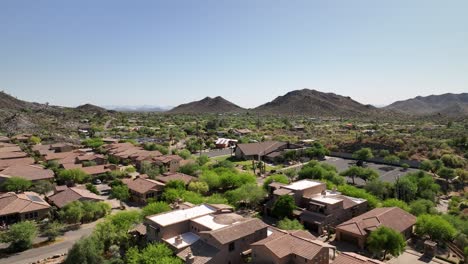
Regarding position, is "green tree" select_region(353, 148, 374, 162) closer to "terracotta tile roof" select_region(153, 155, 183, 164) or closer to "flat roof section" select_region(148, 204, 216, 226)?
"terracotta tile roof" select_region(153, 155, 183, 164)

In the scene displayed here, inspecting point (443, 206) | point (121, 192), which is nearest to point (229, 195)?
point (121, 192)

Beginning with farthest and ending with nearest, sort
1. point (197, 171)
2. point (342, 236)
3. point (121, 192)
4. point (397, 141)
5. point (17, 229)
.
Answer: point (397, 141), point (197, 171), point (121, 192), point (342, 236), point (17, 229)

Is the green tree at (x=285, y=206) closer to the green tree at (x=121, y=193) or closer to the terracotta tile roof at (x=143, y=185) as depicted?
the terracotta tile roof at (x=143, y=185)

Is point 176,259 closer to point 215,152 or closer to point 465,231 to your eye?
point 465,231

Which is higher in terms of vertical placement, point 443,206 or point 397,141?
point 397,141

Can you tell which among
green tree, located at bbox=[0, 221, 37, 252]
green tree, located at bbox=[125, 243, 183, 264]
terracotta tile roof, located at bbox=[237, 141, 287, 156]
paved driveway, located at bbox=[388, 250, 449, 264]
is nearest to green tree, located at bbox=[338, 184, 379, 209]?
paved driveway, located at bbox=[388, 250, 449, 264]

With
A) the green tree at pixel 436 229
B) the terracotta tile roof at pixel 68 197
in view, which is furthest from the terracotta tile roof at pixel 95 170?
the green tree at pixel 436 229
